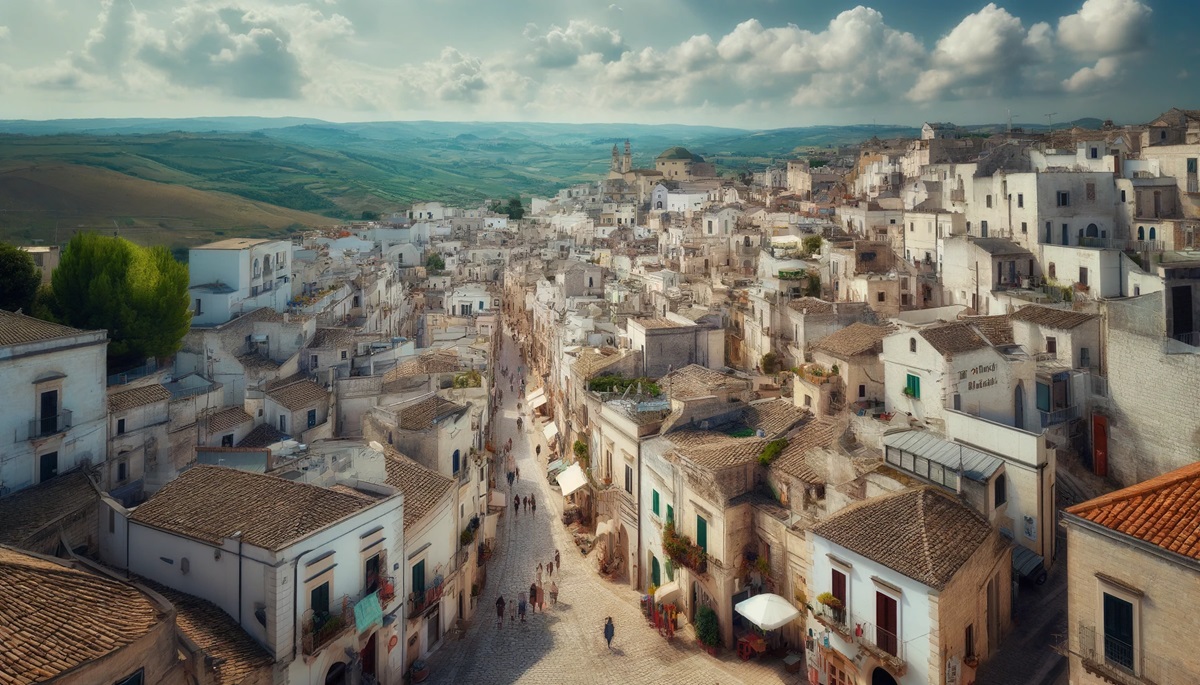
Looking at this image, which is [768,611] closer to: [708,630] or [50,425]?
[708,630]

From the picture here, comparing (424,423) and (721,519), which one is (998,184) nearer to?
(721,519)

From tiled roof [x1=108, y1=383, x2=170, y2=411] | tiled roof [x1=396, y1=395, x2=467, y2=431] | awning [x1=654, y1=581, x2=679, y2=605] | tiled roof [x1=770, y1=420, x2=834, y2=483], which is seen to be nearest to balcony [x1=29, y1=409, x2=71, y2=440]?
tiled roof [x1=108, y1=383, x2=170, y2=411]

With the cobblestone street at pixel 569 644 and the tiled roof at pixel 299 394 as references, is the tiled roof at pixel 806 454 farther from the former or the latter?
the tiled roof at pixel 299 394

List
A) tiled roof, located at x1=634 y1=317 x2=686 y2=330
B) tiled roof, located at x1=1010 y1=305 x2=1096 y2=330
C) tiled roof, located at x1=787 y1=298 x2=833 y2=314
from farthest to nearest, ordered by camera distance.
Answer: tiled roof, located at x1=787 y1=298 x2=833 y2=314 → tiled roof, located at x1=634 y1=317 x2=686 y2=330 → tiled roof, located at x1=1010 y1=305 x2=1096 y2=330

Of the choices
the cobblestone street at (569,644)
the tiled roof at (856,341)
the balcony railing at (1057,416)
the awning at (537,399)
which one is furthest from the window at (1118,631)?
the awning at (537,399)

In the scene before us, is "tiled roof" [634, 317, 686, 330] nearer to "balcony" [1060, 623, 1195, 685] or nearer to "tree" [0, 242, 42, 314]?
"balcony" [1060, 623, 1195, 685]

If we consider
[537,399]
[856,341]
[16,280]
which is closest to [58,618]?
[16,280]
